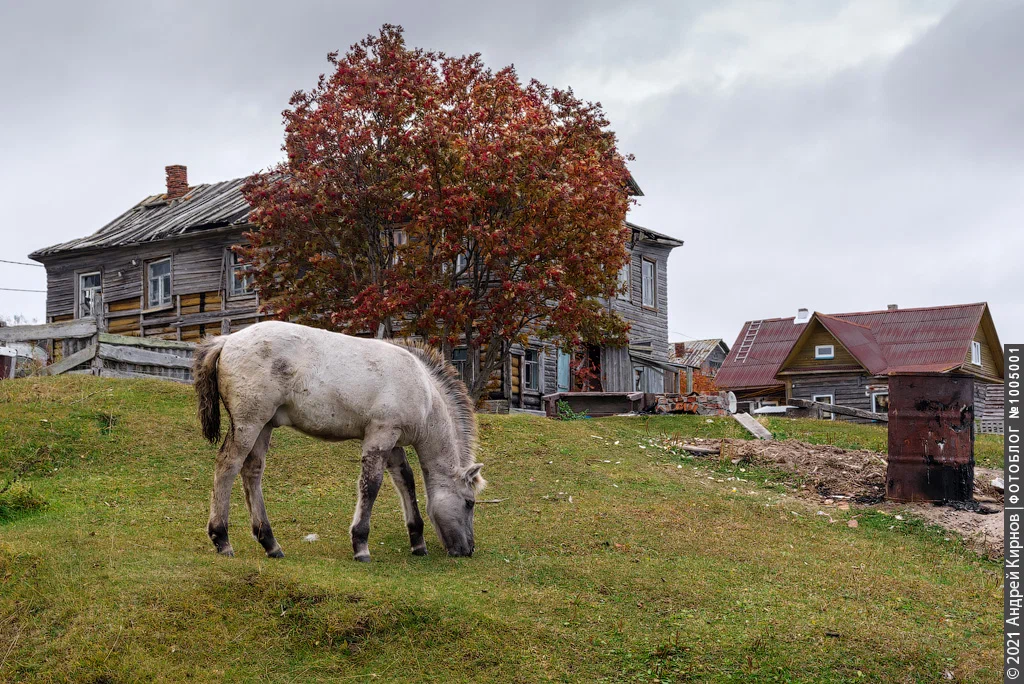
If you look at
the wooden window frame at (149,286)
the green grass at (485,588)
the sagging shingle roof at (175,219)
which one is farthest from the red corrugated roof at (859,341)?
the green grass at (485,588)

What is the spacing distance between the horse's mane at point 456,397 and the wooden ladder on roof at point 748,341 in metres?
38.5

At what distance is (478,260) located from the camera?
20.2 metres

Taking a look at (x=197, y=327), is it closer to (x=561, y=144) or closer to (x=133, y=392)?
(x=133, y=392)

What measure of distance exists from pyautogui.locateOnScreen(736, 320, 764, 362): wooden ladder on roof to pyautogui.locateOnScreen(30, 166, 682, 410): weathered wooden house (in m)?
14.5

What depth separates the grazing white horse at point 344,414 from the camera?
29.5ft

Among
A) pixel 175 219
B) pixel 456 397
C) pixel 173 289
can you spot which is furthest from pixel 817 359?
pixel 456 397

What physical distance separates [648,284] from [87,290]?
1916 cm

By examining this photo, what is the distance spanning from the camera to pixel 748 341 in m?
48.4

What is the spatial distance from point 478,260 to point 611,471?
666cm

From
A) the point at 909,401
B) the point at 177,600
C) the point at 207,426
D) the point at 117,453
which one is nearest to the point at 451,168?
the point at 117,453

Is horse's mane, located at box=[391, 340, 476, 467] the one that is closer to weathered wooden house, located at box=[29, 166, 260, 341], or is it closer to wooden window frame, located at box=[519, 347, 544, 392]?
wooden window frame, located at box=[519, 347, 544, 392]

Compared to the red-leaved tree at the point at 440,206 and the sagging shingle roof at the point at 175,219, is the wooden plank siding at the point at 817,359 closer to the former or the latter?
the sagging shingle roof at the point at 175,219

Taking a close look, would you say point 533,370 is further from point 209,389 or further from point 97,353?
point 209,389

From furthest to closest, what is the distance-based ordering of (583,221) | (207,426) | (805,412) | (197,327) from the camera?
(197,327), (805,412), (583,221), (207,426)
